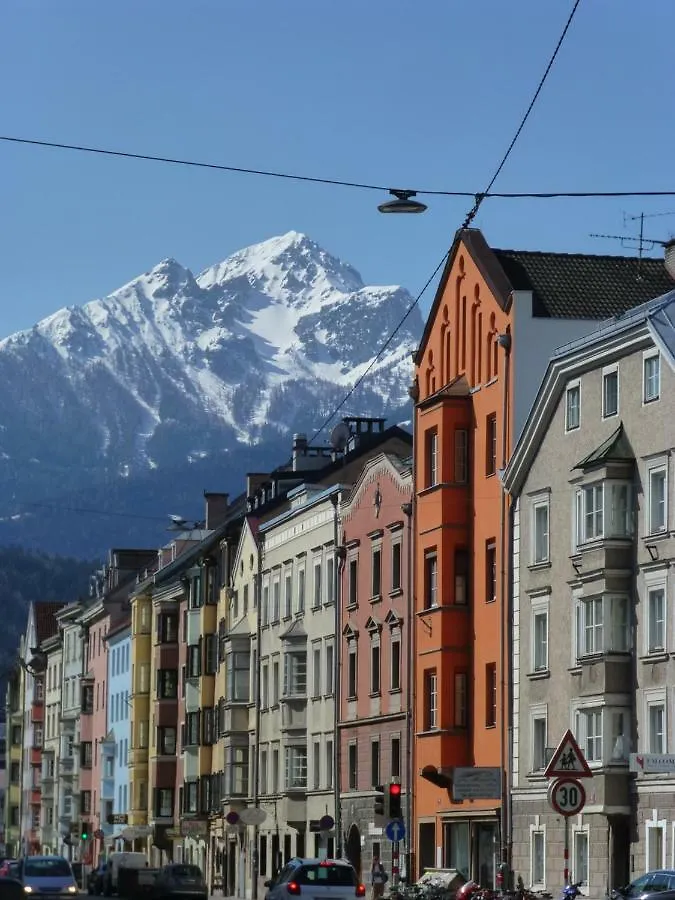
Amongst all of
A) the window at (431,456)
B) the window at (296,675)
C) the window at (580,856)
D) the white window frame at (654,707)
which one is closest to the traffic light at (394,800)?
the window at (580,856)

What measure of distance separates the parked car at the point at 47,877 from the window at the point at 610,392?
24592mm

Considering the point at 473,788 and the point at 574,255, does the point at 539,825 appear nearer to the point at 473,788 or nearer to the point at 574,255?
the point at 473,788

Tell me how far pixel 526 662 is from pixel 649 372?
11195 mm

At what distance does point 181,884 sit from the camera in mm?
78000

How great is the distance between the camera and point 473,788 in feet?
213

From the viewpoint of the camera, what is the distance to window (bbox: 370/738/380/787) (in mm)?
79750

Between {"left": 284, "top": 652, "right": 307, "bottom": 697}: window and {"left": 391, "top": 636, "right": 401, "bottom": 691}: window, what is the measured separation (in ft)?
43.8

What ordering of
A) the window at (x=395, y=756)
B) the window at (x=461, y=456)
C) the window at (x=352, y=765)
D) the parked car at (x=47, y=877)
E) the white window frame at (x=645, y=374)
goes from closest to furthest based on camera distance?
the white window frame at (x=645, y=374) < the parked car at (x=47, y=877) < the window at (x=461, y=456) < the window at (x=395, y=756) < the window at (x=352, y=765)

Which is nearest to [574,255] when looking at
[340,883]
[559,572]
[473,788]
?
[559,572]

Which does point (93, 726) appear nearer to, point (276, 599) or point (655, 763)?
point (276, 599)

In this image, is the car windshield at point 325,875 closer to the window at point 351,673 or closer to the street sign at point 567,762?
the street sign at point 567,762

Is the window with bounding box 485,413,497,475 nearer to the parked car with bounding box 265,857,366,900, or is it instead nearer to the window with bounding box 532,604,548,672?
the window with bounding box 532,604,548,672

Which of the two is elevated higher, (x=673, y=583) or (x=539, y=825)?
(x=673, y=583)

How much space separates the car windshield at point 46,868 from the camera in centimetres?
7188
